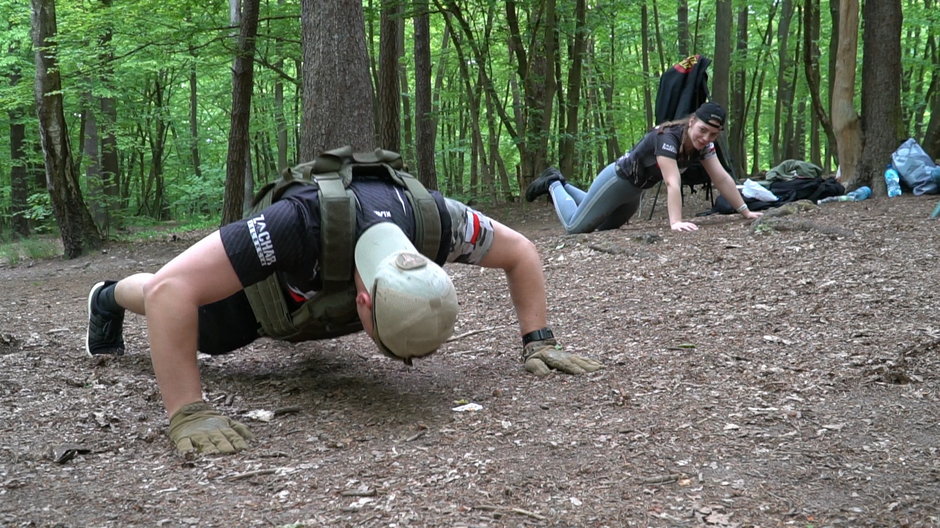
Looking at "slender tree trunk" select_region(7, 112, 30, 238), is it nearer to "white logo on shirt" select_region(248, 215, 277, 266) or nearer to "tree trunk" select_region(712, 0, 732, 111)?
"tree trunk" select_region(712, 0, 732, 111)

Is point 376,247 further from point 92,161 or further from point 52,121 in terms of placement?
point 92,161

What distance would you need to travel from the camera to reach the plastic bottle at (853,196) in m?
7.84

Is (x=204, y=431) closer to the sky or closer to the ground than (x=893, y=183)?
closer to the ground

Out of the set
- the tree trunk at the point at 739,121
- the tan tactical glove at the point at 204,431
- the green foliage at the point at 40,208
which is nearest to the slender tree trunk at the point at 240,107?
the green foliage at the point at 40,208

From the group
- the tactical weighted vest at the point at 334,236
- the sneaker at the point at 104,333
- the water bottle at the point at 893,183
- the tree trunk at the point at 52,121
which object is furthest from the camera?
the tree trunk at the point at 52,121

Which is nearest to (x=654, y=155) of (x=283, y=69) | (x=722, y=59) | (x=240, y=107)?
(x=240, y=107)

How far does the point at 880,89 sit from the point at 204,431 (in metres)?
8.10

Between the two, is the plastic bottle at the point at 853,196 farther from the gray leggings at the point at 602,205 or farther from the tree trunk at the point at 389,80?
the tree trunk at the point at 389,80

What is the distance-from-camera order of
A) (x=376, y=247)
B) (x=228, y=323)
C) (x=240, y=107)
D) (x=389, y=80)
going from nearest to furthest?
(x=376, y=247)
(x=228, y=323)
(x=240, y=107)
(x=389, y=80)

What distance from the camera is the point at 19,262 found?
→ 9.92 m

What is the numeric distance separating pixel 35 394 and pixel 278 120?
18228 millimetres

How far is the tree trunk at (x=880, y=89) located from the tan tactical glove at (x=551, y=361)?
6.41 metres

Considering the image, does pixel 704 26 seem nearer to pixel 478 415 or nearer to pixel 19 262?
pixel 19 262

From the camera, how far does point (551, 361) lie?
3.07 meters
